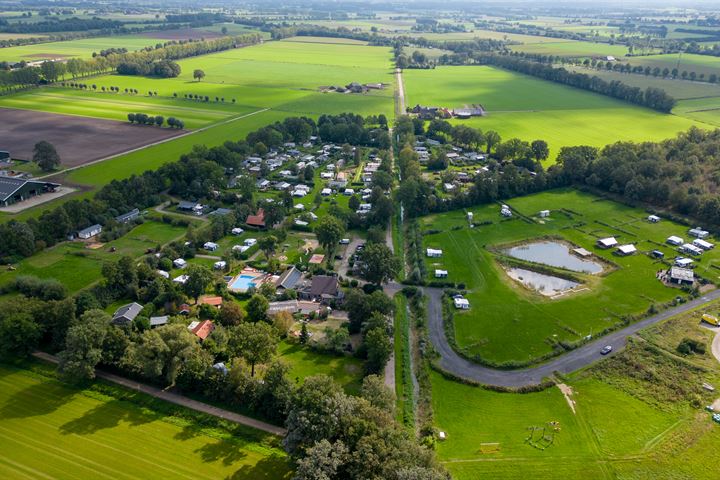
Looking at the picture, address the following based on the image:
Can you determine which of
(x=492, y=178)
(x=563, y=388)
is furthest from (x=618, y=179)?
(x=563, y=388)

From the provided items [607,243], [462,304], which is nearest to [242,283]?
[462,304]

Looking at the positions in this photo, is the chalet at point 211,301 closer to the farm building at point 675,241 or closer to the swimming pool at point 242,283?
the swimming pool at point 242,283

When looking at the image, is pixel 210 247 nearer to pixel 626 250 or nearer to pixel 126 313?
pixel 126 313

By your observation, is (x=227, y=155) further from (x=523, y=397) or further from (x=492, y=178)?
(x=523, y=397)

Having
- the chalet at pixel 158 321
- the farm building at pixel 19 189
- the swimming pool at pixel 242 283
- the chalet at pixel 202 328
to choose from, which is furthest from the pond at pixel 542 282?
the farm building at pixel 19 189

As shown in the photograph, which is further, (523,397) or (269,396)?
(523,397)

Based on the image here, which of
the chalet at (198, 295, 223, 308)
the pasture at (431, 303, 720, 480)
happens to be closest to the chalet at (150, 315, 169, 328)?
the chalet at (198, 295, 223, 308)
